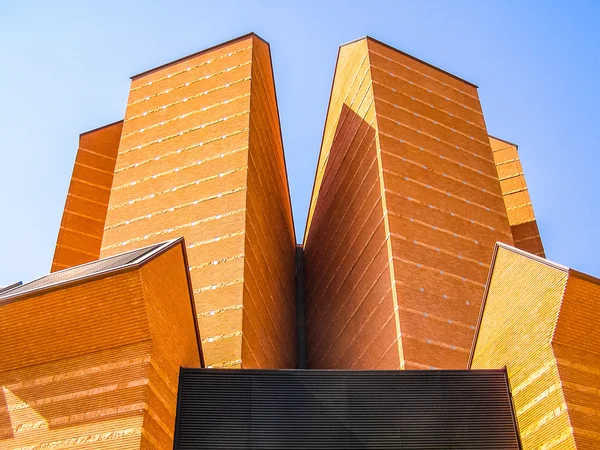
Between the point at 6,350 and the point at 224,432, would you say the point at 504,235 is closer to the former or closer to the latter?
the point at 224,432

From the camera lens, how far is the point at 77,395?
33.0 ft

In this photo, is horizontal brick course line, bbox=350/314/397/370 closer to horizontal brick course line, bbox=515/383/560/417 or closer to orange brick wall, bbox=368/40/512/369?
orange brick wall, bbox=368/40/512/369

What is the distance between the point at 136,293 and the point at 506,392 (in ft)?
19.8

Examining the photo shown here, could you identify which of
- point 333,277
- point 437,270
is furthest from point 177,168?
point 437,270

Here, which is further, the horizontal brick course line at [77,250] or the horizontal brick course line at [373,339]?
the horizontal brick course line at [77,250]

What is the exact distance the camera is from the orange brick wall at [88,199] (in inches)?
1030

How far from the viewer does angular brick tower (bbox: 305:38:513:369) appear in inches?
728

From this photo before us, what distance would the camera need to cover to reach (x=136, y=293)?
10.1 meters

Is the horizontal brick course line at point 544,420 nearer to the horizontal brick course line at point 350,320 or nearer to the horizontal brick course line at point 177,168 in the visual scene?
the horizontal brick course line at point 350,320

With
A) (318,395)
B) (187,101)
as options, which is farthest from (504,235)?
(318,395)

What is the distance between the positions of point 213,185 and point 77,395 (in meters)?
11.2

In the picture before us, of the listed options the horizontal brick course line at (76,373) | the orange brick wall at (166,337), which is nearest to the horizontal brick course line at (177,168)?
the orange brick wall at (166,337)

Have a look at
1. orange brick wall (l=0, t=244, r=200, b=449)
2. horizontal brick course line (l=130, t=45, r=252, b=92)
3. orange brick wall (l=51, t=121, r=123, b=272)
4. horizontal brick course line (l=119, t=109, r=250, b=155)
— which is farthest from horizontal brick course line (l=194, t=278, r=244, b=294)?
horizontal brick course line (l=130, t=45, r=252, b=92)

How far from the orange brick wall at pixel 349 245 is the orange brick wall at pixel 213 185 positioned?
5.17 ft
